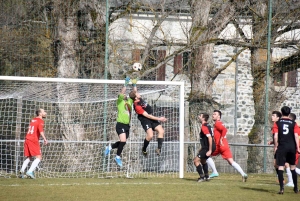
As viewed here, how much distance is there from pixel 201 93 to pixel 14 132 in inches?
238

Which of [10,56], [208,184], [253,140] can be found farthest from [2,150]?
[253,140]

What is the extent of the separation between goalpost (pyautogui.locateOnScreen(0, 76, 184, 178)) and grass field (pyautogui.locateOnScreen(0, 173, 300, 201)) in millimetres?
2304

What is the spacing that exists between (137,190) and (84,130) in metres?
5.36

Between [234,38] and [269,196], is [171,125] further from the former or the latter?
[269,196]

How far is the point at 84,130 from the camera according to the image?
702 inches

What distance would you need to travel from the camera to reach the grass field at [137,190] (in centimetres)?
1180

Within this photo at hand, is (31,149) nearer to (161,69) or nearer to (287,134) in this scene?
(161,69)

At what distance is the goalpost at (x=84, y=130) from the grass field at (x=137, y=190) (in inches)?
90.7

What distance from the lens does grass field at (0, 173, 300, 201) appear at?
11805 mm

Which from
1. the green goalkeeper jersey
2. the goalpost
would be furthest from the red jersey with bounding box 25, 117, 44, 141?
the green goalkeeper jersey

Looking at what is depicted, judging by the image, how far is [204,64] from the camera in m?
20.2

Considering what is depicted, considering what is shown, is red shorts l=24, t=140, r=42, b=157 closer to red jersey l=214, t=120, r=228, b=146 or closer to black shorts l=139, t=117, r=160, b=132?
black shorts l=139, t=117, r=160, b=132

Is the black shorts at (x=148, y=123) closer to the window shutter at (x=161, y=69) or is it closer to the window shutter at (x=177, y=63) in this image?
the window shutter at (x=161, y=69)

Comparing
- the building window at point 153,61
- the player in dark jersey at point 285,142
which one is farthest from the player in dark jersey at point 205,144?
the building window at point 153,61
